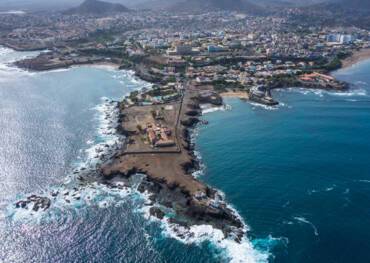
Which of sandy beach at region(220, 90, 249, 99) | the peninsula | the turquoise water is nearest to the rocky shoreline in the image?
the peninsula

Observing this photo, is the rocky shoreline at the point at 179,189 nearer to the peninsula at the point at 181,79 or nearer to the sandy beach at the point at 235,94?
the peninsula at the point at 181,79

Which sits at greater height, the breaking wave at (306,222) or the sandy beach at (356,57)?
the sandy beach at (356,57)

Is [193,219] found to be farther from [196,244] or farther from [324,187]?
[324,187]

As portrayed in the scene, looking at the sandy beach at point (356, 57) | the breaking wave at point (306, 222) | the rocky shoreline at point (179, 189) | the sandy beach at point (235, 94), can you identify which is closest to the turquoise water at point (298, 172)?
the breaking wave at point (306, 222)

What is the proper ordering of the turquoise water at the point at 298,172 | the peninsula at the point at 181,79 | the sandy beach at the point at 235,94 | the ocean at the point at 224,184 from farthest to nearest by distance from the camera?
the sandy beach at the point at 235,94
the peninsula at the point at 181,79
the turquoise water at the point at 298,172
the ocean at the point at 224,184

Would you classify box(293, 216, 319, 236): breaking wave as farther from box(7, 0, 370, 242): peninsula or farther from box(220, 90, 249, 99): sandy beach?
box(220, 90, 249, 99): sandy beach

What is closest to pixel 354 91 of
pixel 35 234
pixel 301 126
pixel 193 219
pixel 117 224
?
pixel 301 126

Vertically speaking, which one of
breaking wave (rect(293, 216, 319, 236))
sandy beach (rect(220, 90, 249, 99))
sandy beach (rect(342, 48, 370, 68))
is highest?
sandy beach (rect(342, 48, 370, 68))
